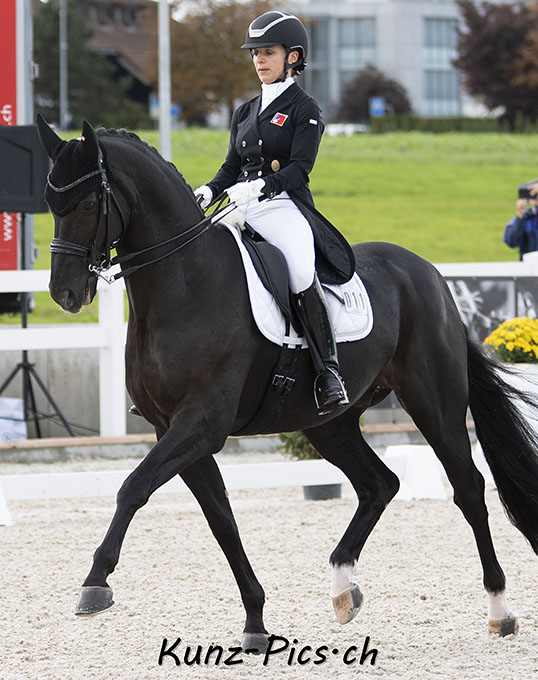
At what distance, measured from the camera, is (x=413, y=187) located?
27.1 metres

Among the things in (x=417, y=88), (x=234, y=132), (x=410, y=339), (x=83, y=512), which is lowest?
(x=83, y=512)

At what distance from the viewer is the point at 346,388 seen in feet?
17.2

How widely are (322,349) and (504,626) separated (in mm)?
1483

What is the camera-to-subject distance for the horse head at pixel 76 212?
4324mm

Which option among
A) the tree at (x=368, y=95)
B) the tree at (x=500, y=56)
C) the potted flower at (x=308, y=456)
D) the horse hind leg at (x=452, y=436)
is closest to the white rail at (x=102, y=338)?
the potted flower at (x=308, y=456)

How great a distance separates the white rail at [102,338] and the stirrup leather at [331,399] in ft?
15.1

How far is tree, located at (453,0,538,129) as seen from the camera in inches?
1870

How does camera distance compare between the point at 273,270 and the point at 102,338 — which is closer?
the point at 273,270

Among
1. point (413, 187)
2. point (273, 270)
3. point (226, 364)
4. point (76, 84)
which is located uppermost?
point (76, 84)

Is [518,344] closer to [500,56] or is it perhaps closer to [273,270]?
[273,270]

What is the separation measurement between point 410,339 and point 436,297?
26 cm

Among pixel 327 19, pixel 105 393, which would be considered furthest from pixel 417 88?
pixel 105 393

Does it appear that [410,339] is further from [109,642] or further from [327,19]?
[327,19]

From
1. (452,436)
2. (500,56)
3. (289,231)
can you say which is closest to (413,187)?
(452,436)
